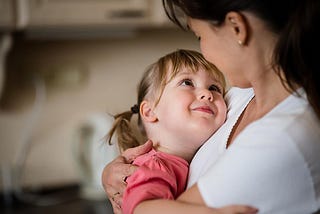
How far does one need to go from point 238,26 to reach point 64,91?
1.62m

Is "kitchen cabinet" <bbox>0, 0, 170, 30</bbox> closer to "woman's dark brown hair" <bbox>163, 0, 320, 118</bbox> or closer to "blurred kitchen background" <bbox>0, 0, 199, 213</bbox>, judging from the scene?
"blurred kitchen background" <bbox>0, 0, 199, 213</bbox>

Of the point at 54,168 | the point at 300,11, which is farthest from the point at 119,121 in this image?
the point at 54,168

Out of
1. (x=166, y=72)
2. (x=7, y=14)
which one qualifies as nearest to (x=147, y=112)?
(x=166, y=72)

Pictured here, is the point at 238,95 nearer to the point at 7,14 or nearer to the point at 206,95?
the point at 206,95

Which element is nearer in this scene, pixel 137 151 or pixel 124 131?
pixel 137 151

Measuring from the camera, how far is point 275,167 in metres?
0.77

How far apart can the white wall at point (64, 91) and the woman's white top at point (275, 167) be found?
1.61m

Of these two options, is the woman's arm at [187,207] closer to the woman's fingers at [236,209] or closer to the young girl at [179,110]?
the woman's fingers at [236,209]

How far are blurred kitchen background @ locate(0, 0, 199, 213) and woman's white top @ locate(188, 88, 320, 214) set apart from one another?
1337 mm

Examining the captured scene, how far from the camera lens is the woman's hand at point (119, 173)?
1041 mm

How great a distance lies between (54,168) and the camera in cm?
239

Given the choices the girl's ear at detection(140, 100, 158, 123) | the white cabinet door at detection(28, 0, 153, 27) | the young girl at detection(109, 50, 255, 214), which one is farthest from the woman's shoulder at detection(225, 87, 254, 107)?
the white cabinet door at detection(28, 0, 153, 27)

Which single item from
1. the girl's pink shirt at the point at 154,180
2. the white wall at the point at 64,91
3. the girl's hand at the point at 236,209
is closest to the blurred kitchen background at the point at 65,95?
the white wall at the point at 64,91

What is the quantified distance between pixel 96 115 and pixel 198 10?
1.51 metres
